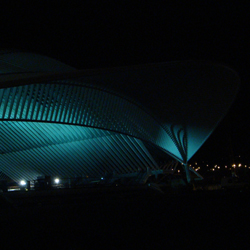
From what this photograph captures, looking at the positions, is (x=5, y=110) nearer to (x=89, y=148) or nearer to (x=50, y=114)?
(x=50, y=114)

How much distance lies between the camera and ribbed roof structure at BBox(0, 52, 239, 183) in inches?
782

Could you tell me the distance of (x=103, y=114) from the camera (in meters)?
24.1

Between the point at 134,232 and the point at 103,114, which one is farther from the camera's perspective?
the point at 103,114

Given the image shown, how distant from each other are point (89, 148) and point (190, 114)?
9.49 m

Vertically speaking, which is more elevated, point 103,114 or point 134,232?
point 103,114

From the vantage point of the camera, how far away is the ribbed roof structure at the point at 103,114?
19875 mm

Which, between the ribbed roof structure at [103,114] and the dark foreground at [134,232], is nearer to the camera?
the dark foreground at [134,232]

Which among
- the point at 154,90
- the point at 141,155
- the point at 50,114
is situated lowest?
the point at 141,155

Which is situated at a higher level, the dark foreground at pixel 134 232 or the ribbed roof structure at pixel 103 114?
the ribbed roof structure at pixel 103 114

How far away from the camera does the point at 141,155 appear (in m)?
29.9

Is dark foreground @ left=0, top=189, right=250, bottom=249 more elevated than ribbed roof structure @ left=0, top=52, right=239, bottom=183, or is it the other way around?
ribbed roof structure @ left=0, top=52, right=239, bottom=183

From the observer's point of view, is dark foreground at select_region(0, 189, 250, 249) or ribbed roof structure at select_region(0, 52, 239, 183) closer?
dark foreground at select_region(0, 189, 250, 249)

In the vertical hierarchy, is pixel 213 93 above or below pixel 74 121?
above

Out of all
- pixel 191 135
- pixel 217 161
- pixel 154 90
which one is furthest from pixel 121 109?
pixel 217 161
